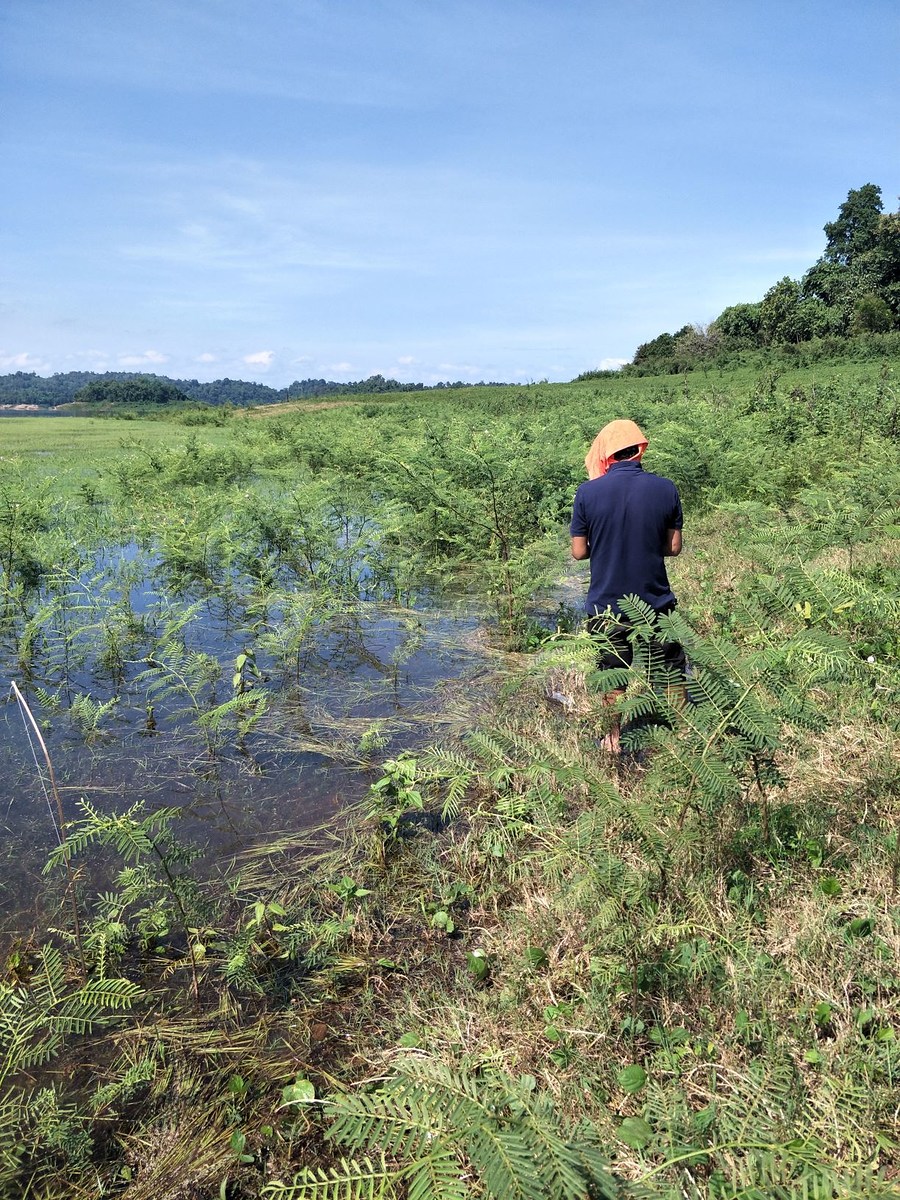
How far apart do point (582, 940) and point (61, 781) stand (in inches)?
142

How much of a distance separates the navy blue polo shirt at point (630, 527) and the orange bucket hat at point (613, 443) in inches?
3.7

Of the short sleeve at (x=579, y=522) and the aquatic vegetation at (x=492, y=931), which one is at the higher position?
the short sleeve at (x=579, y=522)

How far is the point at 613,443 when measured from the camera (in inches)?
170

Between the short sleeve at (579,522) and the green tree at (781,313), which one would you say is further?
the green tree at (781,313)

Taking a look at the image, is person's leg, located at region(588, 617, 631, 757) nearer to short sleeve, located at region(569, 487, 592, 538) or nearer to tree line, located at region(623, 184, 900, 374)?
short sleeve, located at region(569, 487, 592, 538)

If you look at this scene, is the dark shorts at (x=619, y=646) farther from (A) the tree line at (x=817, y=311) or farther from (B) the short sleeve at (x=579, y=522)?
(A) the tree line at (x=817, y=311)

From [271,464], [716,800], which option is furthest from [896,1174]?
[271,464]

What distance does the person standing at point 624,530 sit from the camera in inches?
164

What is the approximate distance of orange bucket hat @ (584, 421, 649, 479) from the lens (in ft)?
14.0

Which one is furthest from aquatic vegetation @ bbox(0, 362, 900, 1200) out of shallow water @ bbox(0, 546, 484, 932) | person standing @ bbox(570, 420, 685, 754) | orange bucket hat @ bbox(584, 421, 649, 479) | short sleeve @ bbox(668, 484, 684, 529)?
orange bucket hat @ bbox(584, 421, 649, 479)

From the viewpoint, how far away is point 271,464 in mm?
18250

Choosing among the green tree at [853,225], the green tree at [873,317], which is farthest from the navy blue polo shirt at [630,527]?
the green tree at [853,225]

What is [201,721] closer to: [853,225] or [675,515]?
[675,515]

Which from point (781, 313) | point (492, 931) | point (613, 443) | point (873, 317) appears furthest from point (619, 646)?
point (781, 313)
